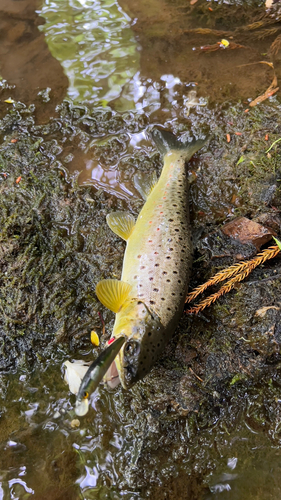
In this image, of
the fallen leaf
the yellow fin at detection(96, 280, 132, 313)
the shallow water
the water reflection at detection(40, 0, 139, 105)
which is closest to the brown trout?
the yellow fin at detection(96, 280, 132, 313)

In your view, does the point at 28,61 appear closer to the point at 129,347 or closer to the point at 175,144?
the point at 175,144

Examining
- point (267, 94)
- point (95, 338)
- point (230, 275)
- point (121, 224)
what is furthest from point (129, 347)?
point (267, 94)

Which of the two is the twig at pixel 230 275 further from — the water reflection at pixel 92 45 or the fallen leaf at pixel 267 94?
the water reflection at pixel 92 45

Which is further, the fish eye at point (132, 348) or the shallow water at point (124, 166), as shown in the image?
the shallow water at point (124, 166)

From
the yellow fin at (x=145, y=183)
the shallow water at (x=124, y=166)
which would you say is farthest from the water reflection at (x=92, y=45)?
the yellow fin at (x=145, y=183)

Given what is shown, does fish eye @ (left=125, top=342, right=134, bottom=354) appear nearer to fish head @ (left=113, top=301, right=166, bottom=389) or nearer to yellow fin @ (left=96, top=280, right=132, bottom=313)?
fish head @ (left=113, top=301, right=166, bottom=389)
